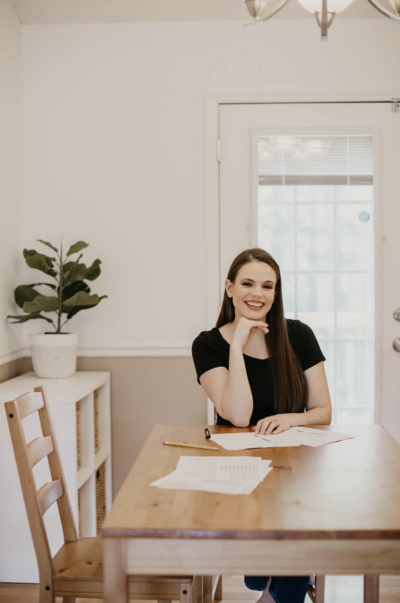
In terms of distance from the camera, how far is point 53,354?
2738 millimetres

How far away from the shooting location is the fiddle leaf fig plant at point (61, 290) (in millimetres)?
2654

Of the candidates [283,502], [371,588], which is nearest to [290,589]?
[371,588]

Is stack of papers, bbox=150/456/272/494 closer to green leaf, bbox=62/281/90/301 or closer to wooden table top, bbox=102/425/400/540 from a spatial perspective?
wooden table top, bbox=102/425/400/540

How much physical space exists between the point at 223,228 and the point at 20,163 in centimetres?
112

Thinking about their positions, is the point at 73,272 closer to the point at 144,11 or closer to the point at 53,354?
the point at 53,354

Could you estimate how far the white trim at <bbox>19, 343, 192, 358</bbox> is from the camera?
9.95ft

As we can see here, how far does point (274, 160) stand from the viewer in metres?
3.03

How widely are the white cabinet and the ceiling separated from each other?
187cm

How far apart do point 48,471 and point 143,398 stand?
73cm

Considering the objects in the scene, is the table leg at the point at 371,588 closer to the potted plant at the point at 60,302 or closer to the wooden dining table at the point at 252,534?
the wooden dining table at the point at 252,534

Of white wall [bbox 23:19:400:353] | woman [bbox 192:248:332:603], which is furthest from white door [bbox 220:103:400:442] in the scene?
woman [bbox 192:248:332:603]

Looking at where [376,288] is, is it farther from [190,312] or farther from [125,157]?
[125,157]

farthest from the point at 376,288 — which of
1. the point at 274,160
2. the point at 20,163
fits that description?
the point at 20,163

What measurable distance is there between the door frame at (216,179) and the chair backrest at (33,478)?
1325 millimetres
